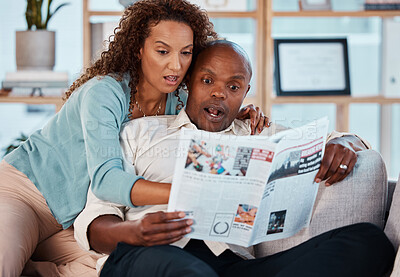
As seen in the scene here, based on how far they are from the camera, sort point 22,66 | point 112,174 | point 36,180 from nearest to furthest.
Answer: point 112,174 → point 36,180 → point 22,66

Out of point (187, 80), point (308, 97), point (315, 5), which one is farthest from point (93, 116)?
point (315, 5)

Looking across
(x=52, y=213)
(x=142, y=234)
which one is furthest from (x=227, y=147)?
(x=52, y=213)

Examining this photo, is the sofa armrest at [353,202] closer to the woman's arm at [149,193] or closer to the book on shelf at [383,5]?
the woman's arm at [149,193]

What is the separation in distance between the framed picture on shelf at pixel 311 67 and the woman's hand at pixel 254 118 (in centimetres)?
128

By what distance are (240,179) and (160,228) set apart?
0.24 meters

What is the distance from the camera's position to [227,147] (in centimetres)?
128

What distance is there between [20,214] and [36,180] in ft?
0.56

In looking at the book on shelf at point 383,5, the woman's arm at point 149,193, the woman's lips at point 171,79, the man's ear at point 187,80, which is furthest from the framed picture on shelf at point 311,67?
the woman's arm at point 149,193

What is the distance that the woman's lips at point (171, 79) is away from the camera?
1766mm

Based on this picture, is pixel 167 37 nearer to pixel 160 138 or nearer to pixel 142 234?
pixel 160 138

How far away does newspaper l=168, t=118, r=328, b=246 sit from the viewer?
4.13ft

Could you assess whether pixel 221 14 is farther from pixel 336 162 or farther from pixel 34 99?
pixel 336 162

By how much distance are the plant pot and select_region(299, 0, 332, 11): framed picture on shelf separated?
153cm

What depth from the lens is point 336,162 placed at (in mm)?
1542
